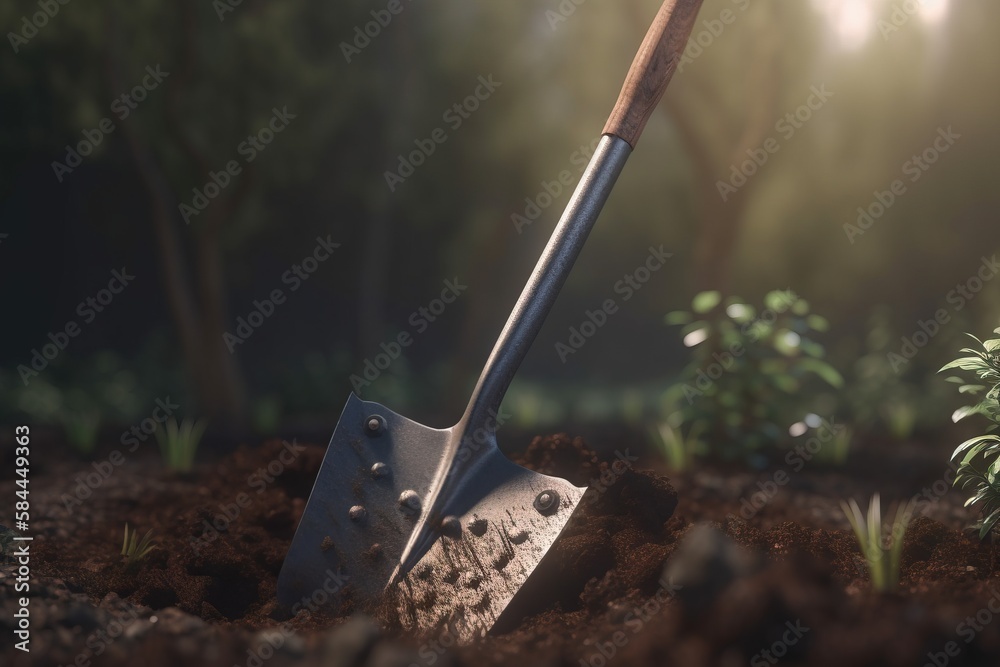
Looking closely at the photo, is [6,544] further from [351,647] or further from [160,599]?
[351,647]

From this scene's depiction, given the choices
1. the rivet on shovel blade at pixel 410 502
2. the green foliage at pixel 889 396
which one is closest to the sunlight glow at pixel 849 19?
the green foliage at pixel 889 396

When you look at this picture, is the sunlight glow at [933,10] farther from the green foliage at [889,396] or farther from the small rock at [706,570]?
the small rock at [706,570]

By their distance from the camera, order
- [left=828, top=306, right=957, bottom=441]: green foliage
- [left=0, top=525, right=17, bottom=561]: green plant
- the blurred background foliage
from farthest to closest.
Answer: the blurred background foliage < [left=828, top=306, right=957, bottom=441]: green foliage < [left=0, top=525, right=17, bottom=561]: green plant

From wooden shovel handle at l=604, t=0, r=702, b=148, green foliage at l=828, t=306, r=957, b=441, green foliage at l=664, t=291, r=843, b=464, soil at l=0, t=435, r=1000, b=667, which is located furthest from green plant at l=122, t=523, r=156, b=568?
green foliage at l=828, t=306, r=957, b=441

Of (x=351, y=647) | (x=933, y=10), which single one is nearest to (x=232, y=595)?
(x=351, y=647)

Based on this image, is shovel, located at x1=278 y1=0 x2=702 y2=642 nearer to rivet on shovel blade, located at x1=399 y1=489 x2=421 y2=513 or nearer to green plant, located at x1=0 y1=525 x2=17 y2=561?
rivet on shovel blade, located at x1=399 y1=489 x2=421 y2=513

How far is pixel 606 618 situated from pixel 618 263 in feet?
26.2

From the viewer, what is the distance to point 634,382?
32.8 feet

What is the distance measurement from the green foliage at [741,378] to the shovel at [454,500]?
1.65 metres

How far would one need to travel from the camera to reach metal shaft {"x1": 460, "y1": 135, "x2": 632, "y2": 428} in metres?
2.45

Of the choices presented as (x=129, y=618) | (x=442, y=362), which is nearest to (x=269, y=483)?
(x=129, y=618)

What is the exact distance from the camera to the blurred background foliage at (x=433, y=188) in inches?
219

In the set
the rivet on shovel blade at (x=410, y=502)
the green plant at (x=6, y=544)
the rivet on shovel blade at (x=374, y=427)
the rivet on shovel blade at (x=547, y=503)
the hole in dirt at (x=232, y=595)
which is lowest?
the green plant at (x=6, y=544)

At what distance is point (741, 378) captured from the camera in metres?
4.09
